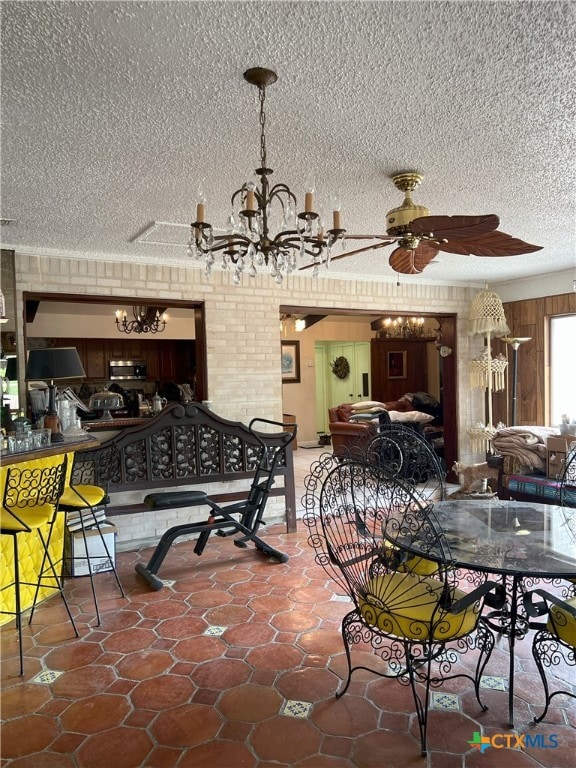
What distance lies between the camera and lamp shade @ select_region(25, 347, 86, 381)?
3805 millimetres

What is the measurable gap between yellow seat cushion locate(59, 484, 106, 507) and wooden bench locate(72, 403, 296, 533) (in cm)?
63

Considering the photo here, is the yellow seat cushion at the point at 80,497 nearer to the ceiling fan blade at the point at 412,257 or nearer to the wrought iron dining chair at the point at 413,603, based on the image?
the wrought iron dining chair at the point at 413,603

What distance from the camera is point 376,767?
1880mm

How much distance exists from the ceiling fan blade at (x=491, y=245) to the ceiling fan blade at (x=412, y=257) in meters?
0.16

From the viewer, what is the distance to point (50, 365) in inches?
150

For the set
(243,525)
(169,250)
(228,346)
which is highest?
(169,250)

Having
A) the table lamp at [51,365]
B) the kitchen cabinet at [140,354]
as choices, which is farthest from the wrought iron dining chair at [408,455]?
the kitchen cabinet at [140,354]

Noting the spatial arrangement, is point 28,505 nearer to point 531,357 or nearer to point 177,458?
point 177,458

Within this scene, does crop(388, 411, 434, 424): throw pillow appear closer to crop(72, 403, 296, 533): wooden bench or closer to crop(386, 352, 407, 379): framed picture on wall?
crop(386, 352, 407, 379): framed picture on wall

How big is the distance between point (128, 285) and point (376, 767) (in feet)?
12.7

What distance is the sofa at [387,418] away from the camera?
7711 mm

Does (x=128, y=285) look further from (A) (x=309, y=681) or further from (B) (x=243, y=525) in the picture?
(A) (x=309, y=681)

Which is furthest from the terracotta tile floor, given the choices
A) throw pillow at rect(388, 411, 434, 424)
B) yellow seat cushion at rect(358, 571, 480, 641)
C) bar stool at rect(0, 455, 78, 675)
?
throw pillow at rect(388, 411, 434, 424)

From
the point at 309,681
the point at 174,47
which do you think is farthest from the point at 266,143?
the point at 309,681
